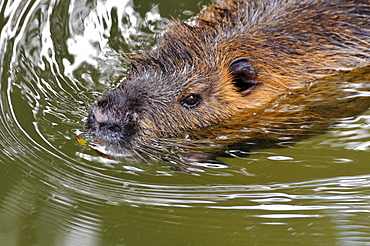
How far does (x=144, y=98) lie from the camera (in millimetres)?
3658

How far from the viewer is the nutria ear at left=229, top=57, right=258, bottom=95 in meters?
3.73

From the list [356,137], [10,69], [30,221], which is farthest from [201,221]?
[10,69]

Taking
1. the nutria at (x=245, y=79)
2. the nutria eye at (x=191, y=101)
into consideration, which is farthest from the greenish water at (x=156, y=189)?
the nutria eye at (x=191, y=101)

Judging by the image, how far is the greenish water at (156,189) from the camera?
10.9ft

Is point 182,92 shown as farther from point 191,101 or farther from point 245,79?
point 245,79

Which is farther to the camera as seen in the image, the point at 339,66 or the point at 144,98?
the point at 339,66

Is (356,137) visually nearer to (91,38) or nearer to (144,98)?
(144,98)

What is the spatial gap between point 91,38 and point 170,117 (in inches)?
67.3

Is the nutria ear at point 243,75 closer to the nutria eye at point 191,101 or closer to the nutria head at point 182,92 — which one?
the nutria head at point 182,92

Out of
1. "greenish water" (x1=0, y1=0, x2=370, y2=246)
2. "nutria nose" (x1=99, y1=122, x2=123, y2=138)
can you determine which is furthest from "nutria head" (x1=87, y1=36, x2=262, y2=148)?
"greenish water" (x1=0, y1=0, x2=370, y2=246)

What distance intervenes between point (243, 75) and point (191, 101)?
40 centimetres

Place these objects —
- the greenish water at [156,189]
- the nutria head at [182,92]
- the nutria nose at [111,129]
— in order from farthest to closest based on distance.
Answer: the nutria head at [182,92] < the nutria nose at [111,129] < the greenish water at [156,189]

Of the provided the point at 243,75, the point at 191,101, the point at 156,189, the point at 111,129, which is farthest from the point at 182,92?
the point at 156,189

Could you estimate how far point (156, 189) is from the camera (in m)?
3.57
